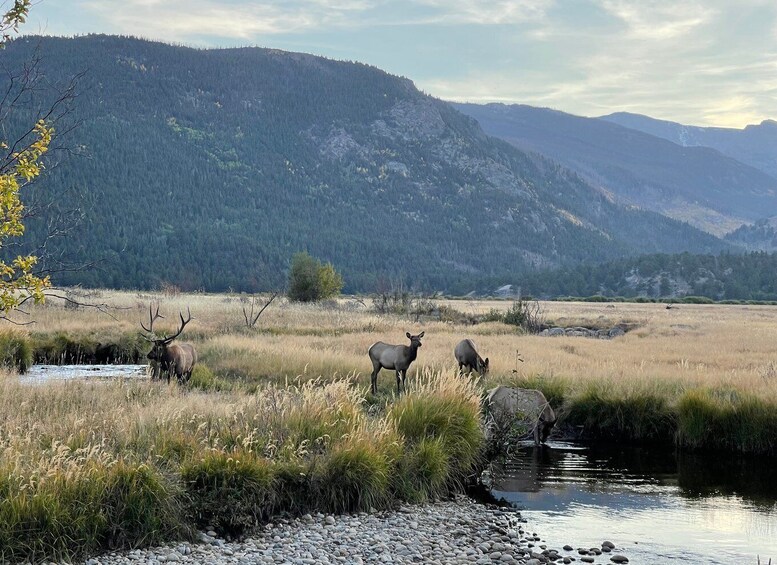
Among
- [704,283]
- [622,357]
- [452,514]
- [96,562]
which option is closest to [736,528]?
[452,514]

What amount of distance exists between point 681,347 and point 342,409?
68.1ft

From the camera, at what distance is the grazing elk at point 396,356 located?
19.2 metres

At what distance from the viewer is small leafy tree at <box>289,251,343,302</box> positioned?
5638cm

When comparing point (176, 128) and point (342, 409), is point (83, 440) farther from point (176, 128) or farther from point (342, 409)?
point (176, 128)

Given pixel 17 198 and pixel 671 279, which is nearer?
pixel 17 198

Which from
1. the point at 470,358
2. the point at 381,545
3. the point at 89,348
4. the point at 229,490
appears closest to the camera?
the point at 381,545

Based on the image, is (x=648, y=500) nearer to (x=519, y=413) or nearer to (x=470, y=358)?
(x=519, y=413)

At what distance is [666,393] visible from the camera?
17.7 m

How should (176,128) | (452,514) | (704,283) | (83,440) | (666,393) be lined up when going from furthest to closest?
(176,128), (704,283), (666,393), (452,514), (83,440)

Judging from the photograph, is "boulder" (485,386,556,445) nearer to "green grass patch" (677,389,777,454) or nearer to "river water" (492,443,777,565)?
"river water" (492,443,777,565)

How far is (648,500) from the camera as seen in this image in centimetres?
1259

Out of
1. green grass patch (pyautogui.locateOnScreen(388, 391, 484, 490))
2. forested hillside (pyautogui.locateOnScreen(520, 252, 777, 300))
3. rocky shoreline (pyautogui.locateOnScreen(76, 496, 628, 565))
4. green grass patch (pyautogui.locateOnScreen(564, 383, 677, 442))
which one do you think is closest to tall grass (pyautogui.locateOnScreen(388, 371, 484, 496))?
green grass patch (pyautogui.locateOnScreen(388, 391, 484, 490))

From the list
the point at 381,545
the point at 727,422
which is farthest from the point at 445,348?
the point at 381,545

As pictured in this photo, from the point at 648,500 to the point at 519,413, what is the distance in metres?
3.22
